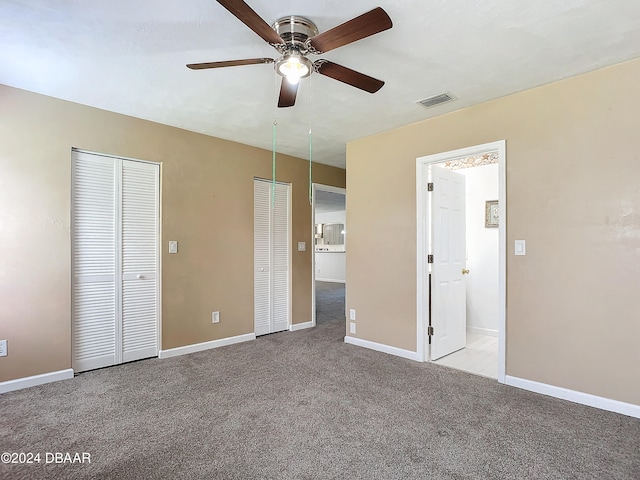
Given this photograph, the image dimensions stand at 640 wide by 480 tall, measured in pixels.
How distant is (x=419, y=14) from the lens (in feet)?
6.17

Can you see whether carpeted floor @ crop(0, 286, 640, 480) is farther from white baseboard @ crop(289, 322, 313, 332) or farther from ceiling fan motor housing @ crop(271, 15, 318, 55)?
ceiling fan motor housing @ crop(271, 15, 318, 55)

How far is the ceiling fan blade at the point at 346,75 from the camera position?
1.96 metres

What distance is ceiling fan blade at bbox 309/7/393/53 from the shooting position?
1.51 m

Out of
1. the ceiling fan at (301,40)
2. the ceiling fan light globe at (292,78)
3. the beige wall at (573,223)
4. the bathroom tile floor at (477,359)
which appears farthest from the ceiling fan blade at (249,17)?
the bathroom tile floor at (477,359)

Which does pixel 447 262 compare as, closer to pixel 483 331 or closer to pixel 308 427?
pixel 483 331

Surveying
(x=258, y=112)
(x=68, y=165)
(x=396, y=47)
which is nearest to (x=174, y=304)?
(x=68, y=165)

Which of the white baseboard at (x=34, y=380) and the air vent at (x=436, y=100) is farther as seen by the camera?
the air vent at (x=436, y=100)

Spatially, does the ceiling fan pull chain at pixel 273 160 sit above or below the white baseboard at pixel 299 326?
above

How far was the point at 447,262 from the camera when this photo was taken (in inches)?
145

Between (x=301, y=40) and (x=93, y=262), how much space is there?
273 centimetres

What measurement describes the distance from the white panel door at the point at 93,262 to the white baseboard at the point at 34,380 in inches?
5.0

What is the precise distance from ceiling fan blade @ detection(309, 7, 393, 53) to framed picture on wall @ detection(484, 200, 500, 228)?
362cm

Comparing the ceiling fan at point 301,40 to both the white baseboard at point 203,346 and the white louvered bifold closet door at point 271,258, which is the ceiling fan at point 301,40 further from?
the white baseboard at point 203,346

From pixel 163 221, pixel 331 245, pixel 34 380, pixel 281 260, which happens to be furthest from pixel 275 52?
pixel 331 245
